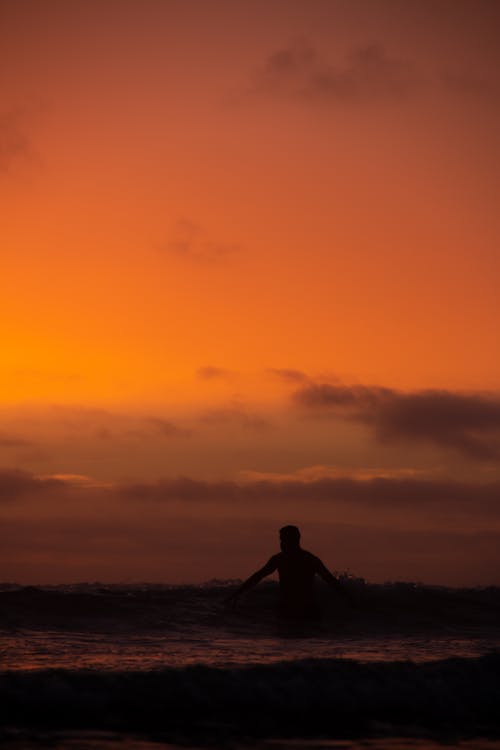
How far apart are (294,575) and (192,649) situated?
3.47 metres

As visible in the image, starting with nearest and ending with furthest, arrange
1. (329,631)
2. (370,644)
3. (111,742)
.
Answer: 1. (111,742)
2. (370,644)
3. (329,631)

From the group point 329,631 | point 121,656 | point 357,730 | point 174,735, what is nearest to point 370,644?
point 329,631

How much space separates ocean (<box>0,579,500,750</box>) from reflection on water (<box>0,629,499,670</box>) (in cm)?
3

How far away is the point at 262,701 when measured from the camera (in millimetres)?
12469

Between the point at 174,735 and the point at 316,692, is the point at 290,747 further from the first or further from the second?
the point at 316,692

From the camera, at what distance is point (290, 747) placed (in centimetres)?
1046

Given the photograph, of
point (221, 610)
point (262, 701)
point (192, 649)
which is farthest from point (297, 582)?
point (262, 701)

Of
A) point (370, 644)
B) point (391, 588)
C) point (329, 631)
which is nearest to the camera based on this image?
point (370, 644)

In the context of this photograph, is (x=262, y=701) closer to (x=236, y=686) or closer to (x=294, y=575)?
(x=236, y=686)

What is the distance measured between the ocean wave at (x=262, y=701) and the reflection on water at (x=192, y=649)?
106 centimetres

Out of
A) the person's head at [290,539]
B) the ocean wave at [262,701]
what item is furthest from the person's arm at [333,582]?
the ocean wave at [262,701]

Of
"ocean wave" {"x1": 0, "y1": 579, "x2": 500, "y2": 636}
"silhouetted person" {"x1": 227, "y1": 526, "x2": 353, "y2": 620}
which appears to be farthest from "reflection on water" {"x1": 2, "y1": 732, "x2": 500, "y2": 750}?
"ocean wave" {"x1": 0, "y1": 579, "x2": 500, "y2": 636}

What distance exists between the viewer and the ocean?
435 inches

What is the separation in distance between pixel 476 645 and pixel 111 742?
9.74 m
